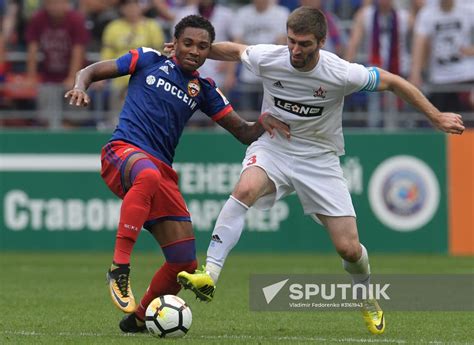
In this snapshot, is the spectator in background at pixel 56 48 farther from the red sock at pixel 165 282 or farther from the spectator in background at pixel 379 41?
the red sock at pixel 165 282

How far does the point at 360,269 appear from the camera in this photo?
932cm

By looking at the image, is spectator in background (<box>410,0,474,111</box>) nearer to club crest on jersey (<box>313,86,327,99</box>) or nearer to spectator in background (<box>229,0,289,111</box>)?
spectator in background (<box>229,0,289,111</box>)

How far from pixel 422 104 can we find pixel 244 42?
27.4ft

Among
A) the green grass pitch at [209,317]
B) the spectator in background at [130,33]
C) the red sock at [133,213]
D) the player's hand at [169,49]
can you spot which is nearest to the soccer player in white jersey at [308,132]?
the player's hand at [169,49]

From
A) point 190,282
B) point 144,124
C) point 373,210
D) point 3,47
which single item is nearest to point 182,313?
point 190,282

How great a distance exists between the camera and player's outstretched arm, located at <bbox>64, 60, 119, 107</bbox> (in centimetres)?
843

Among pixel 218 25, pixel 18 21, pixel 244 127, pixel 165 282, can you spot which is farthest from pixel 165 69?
pixel 18 21

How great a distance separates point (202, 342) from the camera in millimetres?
8141

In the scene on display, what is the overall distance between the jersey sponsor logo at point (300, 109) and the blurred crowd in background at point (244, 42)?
25.2ft

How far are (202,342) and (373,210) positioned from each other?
9203 mm

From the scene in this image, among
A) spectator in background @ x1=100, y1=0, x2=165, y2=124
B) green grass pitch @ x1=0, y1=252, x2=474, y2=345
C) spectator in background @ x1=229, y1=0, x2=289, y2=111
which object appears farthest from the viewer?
spectator in background @ x1=229, y1=0, x2=289, y2=111

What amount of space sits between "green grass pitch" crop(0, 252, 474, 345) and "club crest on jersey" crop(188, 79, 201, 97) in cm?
184

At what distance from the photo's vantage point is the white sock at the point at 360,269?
9.24 m

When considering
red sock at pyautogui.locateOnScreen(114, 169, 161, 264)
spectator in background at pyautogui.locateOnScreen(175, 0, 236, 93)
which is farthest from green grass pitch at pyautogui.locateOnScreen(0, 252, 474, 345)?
spectator in background at pyautogui.locateOnScreen(175, 0, 236, 93)
